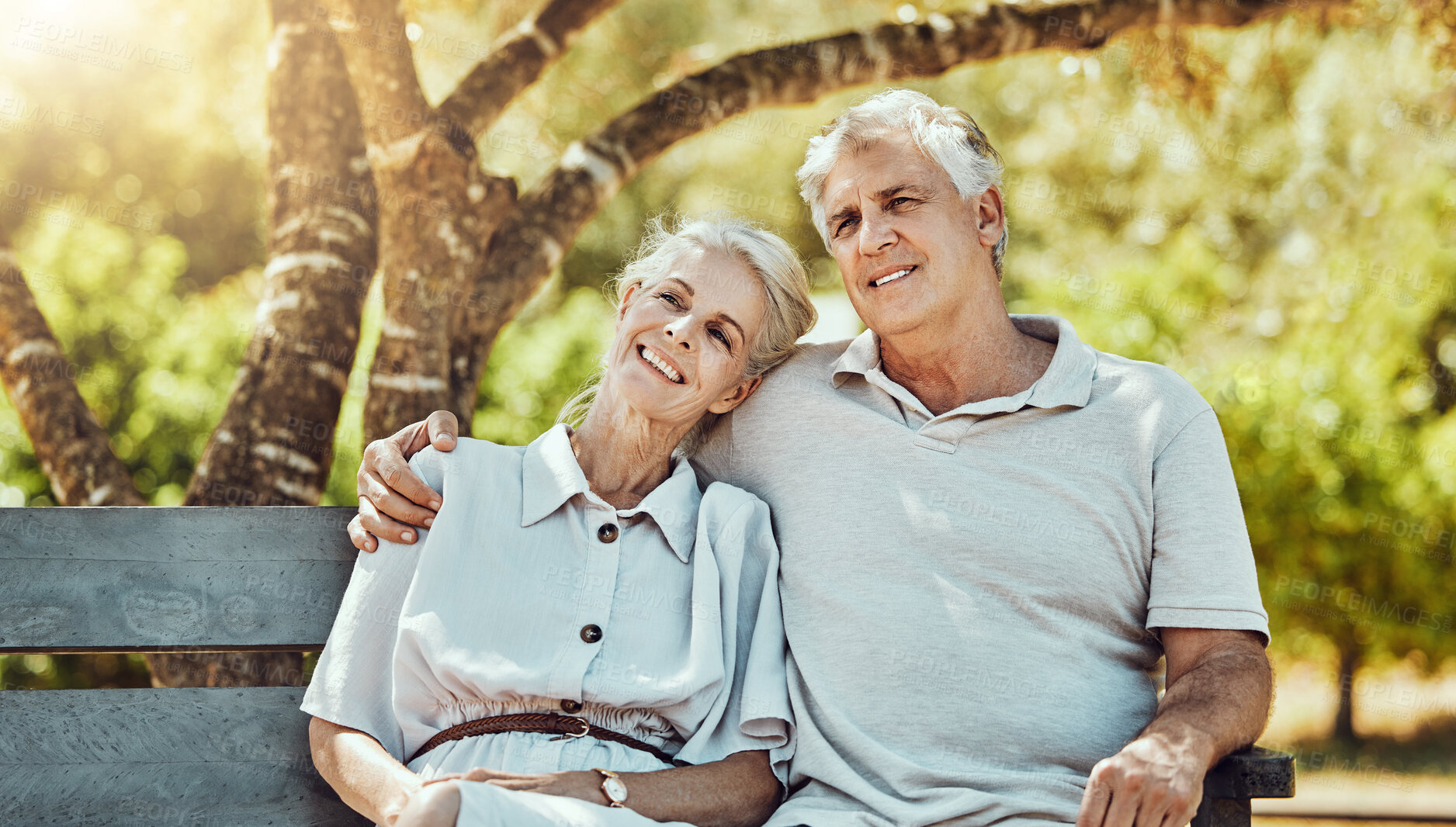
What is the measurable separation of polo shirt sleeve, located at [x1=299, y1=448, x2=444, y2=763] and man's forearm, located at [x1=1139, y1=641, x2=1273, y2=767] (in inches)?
50.5

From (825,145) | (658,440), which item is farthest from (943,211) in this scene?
(658,440)

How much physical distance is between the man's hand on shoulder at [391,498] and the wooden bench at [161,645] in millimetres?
251

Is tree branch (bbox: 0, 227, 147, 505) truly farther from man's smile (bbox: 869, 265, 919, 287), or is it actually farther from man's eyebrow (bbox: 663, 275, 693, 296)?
man's smile (bbox: 869, 265, 919, 287)

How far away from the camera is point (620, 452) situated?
210cm

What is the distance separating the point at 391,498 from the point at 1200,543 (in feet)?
4.79

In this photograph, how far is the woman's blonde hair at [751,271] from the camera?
7.16 feet

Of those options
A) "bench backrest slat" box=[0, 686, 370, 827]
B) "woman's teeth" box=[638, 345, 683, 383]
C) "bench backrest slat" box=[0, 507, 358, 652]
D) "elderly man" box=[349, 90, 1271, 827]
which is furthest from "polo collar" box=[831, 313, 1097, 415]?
"bench backrest slat" box=[0, 686, 370, 827]

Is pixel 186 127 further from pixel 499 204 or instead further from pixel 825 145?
pixel 825 145

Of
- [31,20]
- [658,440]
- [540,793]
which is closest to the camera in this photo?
[540,793]

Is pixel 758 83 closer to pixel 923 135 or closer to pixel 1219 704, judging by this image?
pixel 923 135

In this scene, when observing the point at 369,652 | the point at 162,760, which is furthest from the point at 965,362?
the point at 162,760

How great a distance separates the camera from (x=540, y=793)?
163cm

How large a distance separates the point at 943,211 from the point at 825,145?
1.00ft

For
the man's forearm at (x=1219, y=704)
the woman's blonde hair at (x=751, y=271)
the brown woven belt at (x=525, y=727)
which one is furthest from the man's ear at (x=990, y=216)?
the brown woven belt at (x=525, y=727)
